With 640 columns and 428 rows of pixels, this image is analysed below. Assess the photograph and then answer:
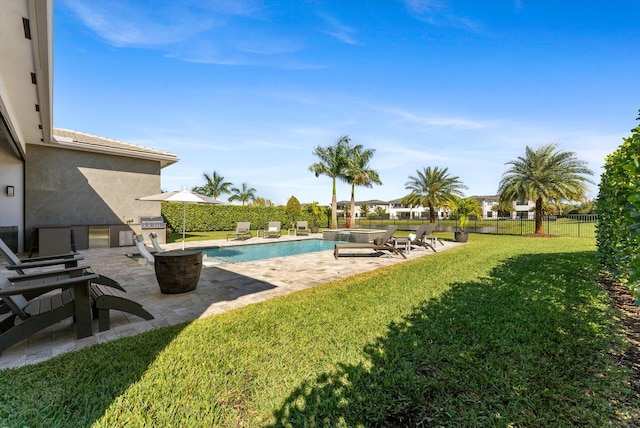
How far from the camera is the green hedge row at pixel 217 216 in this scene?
2027 centimetres

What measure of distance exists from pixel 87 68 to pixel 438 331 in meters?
12.8

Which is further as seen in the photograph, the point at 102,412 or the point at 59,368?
the point at 59,368

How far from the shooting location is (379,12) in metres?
9.98

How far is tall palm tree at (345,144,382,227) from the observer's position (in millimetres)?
27859

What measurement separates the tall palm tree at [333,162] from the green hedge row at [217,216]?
512 cm

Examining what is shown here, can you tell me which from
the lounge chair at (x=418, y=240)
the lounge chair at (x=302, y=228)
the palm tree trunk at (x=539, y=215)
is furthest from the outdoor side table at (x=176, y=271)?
the palm tree trunk at (x=539, y=215)

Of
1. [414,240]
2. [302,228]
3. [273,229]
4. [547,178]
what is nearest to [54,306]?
[414,240]

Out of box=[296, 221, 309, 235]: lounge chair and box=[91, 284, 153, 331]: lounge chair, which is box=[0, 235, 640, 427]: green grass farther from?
box=[296, 221, 309, 235]: lounge chair

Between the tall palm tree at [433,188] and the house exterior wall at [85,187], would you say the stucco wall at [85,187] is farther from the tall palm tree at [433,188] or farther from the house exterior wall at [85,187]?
the tall palm tree at [433,188]

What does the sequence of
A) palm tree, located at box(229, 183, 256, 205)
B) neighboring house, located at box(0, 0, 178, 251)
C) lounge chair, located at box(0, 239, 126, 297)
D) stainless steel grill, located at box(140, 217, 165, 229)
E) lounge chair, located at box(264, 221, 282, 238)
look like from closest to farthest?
lounge chair, located at box(0, 239, 126, 297) < neighboring house, located at box(0, 0, 178, 251) < stainless steel grill, located at box(140, 217, 165, 229) < lounge chair, located at box(264, 221, 282, 238) < palm tree, located at box(229, 183, 256, 205)

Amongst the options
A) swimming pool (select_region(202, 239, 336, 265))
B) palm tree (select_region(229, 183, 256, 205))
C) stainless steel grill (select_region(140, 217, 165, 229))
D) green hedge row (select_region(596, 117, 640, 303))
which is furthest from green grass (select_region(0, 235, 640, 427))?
palm tree (select_region(229, 183, 256, 205))

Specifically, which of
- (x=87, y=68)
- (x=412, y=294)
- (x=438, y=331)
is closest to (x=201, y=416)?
(x=438, y=331)

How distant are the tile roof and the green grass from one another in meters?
12.1

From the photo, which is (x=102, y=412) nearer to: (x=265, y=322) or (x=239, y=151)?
(x=265, y=322)
